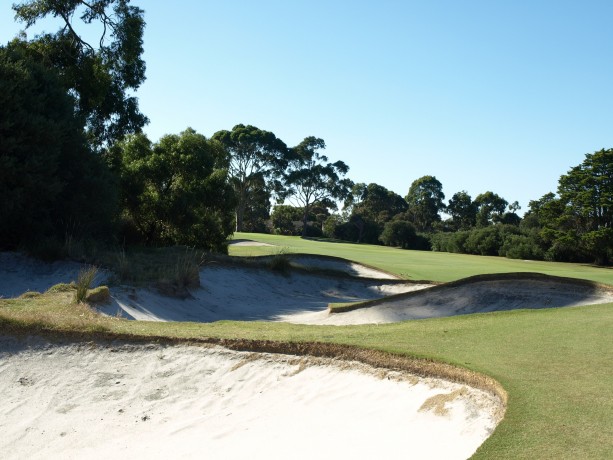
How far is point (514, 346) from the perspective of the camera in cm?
810

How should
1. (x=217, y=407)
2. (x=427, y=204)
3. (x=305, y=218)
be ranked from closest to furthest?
1. (x=217, y=407)
2. (x=305, y=218)
3. (x=427, y=204)

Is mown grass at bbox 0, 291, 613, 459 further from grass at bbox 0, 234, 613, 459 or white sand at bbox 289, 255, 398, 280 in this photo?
white sand at bbox 289, 255, 398, 280

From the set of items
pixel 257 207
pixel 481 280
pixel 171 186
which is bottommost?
pixel 481 280

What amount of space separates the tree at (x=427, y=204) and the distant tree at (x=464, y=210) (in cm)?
380

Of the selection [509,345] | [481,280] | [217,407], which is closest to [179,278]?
[481,280]

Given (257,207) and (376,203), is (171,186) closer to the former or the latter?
(257,207)

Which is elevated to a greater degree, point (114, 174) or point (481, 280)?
point (114, 174)

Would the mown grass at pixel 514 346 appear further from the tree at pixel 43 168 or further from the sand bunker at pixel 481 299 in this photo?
the tree at pixel 43 168

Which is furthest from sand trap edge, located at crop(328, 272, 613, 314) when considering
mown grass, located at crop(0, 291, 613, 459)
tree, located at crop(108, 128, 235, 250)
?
tree, located at crop(108, 128, 235, 250)

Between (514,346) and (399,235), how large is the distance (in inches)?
2166

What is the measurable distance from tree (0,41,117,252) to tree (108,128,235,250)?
6.09m

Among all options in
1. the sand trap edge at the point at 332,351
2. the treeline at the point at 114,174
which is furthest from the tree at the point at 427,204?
the sand trap edge at the point at 332,351

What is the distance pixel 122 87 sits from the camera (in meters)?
26.7

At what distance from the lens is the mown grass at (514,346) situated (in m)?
4.75
